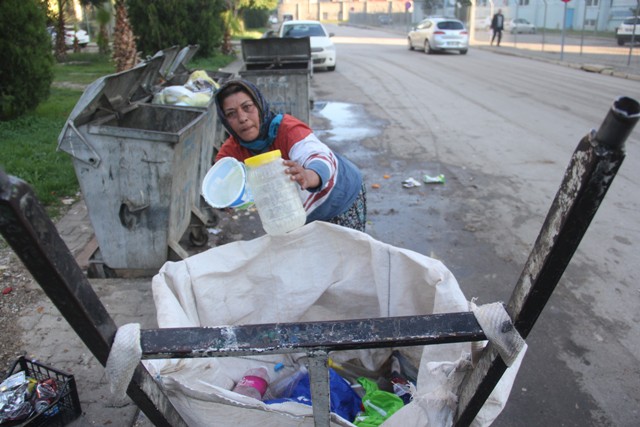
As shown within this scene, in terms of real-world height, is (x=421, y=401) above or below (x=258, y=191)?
below

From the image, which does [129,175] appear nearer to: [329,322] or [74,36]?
[329,322]

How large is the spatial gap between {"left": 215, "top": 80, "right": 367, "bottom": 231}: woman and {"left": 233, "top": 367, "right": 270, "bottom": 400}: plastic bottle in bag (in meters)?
0.83

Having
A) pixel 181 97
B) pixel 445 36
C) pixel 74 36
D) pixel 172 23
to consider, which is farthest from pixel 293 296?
pixel 445 36

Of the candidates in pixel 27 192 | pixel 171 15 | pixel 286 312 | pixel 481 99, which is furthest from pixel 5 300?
pixel 171 15

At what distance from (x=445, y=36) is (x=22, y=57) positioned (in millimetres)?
16677

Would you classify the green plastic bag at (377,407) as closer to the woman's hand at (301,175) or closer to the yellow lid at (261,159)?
the woman's hand at (301,175)

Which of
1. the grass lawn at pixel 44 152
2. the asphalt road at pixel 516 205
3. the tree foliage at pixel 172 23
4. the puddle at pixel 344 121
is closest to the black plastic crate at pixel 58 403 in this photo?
the grass lawn at pixel 44 152

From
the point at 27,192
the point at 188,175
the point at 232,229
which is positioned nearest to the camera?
the point at 27,192

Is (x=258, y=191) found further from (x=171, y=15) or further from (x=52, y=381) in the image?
(x=171, y=15)

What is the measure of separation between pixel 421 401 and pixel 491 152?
20.6ft

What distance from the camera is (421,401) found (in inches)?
62.3

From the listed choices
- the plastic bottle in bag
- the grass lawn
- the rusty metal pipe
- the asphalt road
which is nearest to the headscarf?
the plastic bottle in bag

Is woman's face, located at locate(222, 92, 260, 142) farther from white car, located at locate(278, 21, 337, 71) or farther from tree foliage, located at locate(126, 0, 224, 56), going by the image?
white car, located at locate(278, 21, 337, 71)

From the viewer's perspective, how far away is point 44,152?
262 inches
